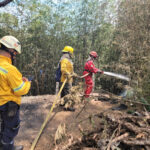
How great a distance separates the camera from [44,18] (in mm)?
5855

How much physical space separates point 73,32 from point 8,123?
5141 millimetres

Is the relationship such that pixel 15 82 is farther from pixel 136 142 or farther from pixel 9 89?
pixel 136 142

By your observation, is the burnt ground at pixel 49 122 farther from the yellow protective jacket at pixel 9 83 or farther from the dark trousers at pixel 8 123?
the yellow protective jacket at pixel 9 83

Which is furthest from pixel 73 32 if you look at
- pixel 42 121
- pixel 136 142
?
pixel 136 142

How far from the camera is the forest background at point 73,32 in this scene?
17.4ft

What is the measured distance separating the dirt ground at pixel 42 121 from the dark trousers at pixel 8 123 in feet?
1.44

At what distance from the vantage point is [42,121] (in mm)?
3590

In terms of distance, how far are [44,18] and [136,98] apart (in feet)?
15.7

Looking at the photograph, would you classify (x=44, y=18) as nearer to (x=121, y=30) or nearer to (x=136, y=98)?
(x=121, y=30)

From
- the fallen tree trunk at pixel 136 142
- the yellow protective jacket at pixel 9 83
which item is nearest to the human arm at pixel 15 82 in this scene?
the yellow protective jacket at pixel 9 83

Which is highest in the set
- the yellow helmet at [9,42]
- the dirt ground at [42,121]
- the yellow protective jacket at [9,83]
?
the yellow helmet at [9,42]

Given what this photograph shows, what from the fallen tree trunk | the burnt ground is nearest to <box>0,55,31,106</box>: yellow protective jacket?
the burnt ground

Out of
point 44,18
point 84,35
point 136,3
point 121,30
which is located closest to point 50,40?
point 44,18

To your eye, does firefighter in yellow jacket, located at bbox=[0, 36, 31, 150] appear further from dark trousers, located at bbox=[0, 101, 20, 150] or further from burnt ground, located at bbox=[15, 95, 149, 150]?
burnt ground, located at bbox=[15, 95, 149, 150]
